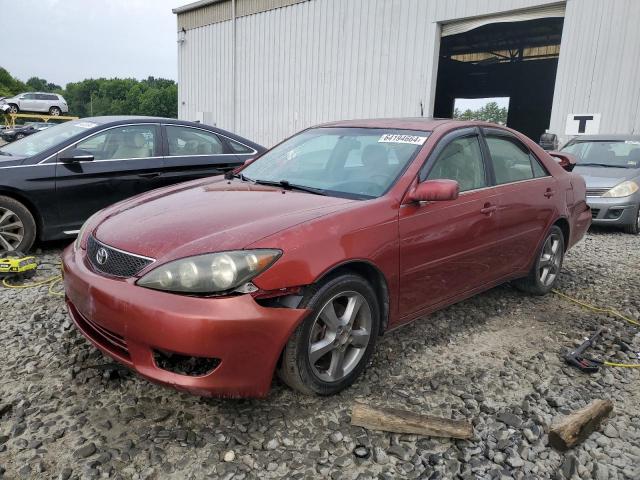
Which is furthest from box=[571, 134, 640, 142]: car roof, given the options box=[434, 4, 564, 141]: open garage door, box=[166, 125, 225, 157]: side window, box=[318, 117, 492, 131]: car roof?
box=[434, 4, 564, 141]: open garage door

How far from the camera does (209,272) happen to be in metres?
2.21

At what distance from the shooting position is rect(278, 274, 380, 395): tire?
238 centimetres

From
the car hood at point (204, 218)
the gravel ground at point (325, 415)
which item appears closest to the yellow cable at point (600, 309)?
the gravel ground at point (325, 415)

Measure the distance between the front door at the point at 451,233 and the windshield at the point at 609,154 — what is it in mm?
5633

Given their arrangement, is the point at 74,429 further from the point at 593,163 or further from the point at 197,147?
the point at 593,163

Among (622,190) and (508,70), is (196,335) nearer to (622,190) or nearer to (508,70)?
(622,190)

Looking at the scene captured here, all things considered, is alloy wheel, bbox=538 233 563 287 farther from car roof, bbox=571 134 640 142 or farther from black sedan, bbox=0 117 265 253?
car roof, bbox=571 134 640 142

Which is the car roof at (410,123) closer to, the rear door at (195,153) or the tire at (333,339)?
the tire at (333,339)

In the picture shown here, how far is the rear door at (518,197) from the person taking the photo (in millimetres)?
3666

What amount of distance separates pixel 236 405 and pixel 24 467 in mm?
914

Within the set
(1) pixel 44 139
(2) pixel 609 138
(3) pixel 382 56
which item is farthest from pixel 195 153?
(3) pixel 382 56

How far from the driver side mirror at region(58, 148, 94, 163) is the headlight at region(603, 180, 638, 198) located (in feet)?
22.3

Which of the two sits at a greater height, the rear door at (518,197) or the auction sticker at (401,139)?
the auction sticker at (401,139)

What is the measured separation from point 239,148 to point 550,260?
3.66 metres
